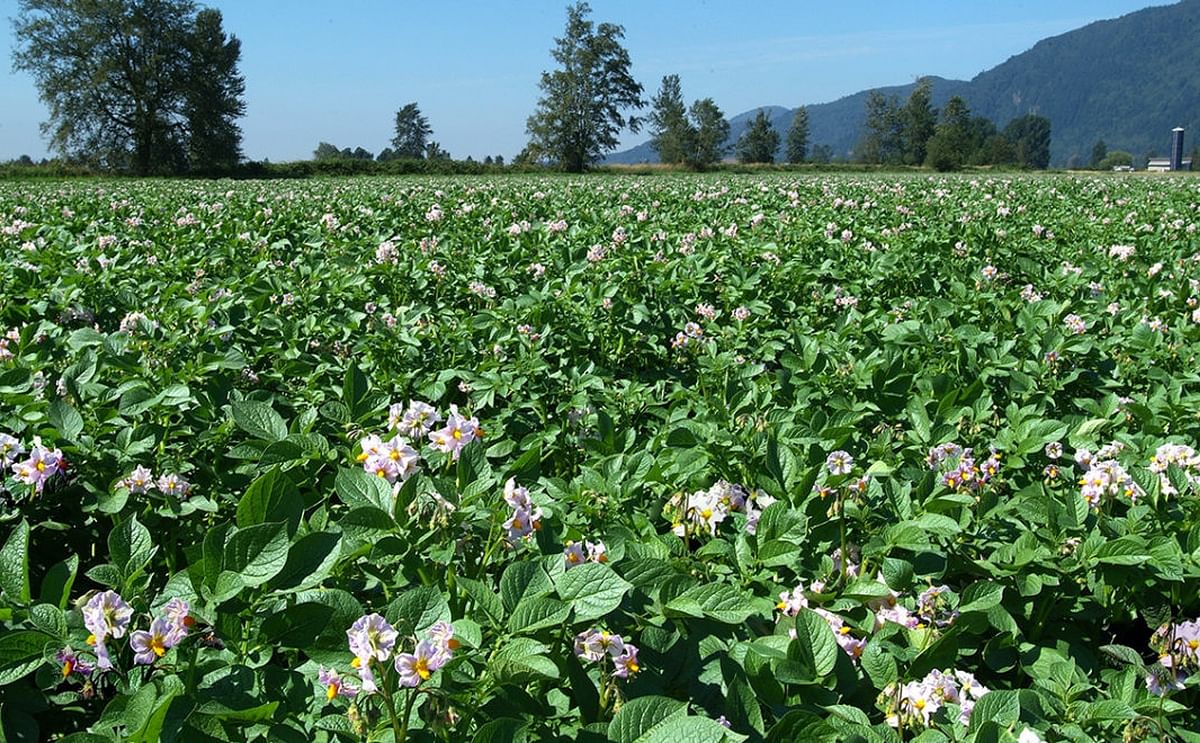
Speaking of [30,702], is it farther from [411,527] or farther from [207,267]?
[207,267]

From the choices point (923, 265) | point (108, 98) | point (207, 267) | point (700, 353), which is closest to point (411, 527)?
point (700, 353)

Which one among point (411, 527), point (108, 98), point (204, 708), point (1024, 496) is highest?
point (108, 98)

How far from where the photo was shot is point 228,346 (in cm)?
358

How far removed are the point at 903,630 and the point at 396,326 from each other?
2.65 m

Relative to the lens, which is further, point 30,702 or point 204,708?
point 30,702

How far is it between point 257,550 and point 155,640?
21 cm

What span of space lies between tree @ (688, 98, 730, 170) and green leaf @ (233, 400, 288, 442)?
90690 mm

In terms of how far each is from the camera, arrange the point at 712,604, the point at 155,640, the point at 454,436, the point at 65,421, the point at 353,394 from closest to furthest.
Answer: the point at 155,640
the point at 712,604
the point at 454,436
the point at 65,421
the point at 353,394

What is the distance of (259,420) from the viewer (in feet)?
7.16

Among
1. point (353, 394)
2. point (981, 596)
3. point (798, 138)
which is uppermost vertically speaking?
point (798, 138)

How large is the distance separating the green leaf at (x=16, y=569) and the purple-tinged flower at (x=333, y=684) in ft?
1.75

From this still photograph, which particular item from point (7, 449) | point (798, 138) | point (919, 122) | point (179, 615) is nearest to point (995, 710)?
point (179, 615)

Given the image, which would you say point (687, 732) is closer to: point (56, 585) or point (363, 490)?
point (363, 490)

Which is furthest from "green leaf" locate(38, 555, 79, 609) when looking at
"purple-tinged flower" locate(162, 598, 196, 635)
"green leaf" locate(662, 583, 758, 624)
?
"green leaf" locate(662, 583, 758, 624)
